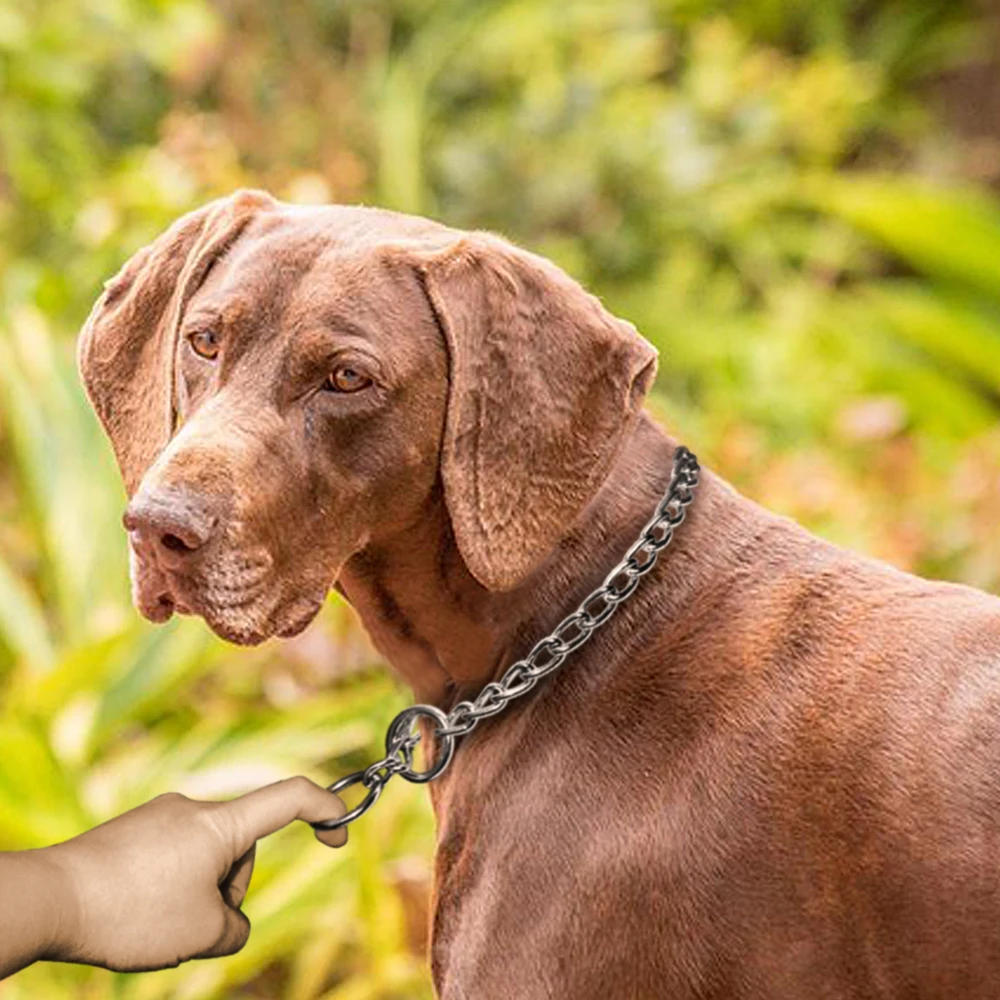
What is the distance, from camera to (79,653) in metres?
4.45

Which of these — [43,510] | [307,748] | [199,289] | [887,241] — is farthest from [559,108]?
[199,289]

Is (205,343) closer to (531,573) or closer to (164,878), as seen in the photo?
(531,573)

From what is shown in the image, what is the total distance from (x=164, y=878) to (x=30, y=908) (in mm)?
180

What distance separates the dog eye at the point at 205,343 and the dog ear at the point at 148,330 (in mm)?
95

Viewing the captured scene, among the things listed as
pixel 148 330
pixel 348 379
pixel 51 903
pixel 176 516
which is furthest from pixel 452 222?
pixel 51 903

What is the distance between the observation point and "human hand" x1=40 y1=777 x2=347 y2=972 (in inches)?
80.3

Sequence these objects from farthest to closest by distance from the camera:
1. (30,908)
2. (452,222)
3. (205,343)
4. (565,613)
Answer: (452,222)
(565,613)
(205,343)
(30,908)

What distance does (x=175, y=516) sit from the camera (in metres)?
2.02

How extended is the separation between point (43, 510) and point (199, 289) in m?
3.02

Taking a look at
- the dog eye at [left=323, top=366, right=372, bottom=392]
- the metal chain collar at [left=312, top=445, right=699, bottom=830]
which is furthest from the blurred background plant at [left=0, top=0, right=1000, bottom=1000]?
the dog eye at [left=323, top=366, right=372, bottom=392]

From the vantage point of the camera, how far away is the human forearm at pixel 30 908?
1944mm

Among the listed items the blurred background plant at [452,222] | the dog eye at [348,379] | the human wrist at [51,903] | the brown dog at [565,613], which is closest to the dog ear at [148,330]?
the brown dog at [565,613]

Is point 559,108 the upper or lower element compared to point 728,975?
lower

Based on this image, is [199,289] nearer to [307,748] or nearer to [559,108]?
[307,748]
